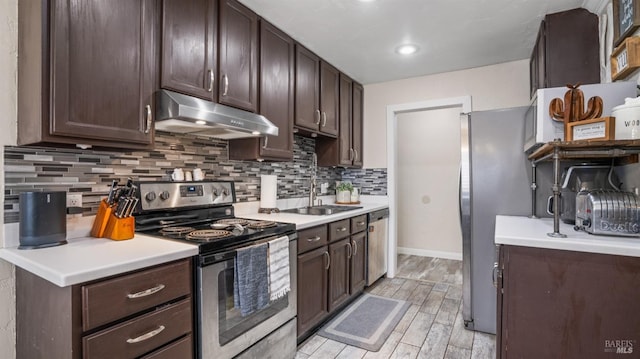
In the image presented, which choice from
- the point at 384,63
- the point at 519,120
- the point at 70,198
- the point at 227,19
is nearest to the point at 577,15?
the point at 519,120

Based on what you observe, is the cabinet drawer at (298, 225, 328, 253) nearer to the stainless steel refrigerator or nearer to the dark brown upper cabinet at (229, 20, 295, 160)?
the dark brown upper cabinet at (229, 20, 295, 160)

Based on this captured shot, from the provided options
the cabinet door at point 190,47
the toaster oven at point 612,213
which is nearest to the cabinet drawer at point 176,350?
the cabinet door at point 190,47

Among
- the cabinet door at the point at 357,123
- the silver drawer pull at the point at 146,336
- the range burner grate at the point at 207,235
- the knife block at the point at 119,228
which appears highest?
the cabinet door at the point at 357,123

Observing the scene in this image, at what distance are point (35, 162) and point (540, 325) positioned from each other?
2.44 metres

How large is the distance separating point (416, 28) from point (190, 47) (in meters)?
1.66

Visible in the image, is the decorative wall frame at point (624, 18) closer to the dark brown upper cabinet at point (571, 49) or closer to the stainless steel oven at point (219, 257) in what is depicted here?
the dark brown upper cabinet at point (571, 49)

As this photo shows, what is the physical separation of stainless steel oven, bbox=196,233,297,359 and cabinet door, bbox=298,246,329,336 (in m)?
0.28

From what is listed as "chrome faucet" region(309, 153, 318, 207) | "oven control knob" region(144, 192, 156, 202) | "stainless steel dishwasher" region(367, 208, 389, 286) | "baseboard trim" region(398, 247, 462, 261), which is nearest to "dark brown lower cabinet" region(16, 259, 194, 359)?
"oven control knob" region(144, 192, 156, 202)

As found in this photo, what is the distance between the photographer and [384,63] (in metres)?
3.17

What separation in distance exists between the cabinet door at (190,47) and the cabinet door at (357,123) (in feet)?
6.60

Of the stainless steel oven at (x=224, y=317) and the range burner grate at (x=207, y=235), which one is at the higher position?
A: the range burner grate at (x=207, y=235)

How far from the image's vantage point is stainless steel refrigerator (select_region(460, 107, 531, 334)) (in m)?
2.34

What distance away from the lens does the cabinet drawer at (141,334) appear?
3.58 ft

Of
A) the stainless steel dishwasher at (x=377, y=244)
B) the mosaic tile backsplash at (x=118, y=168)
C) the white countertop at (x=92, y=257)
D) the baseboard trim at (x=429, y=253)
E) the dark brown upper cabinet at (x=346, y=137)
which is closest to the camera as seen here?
the white countertop at (x=92, y=257)
